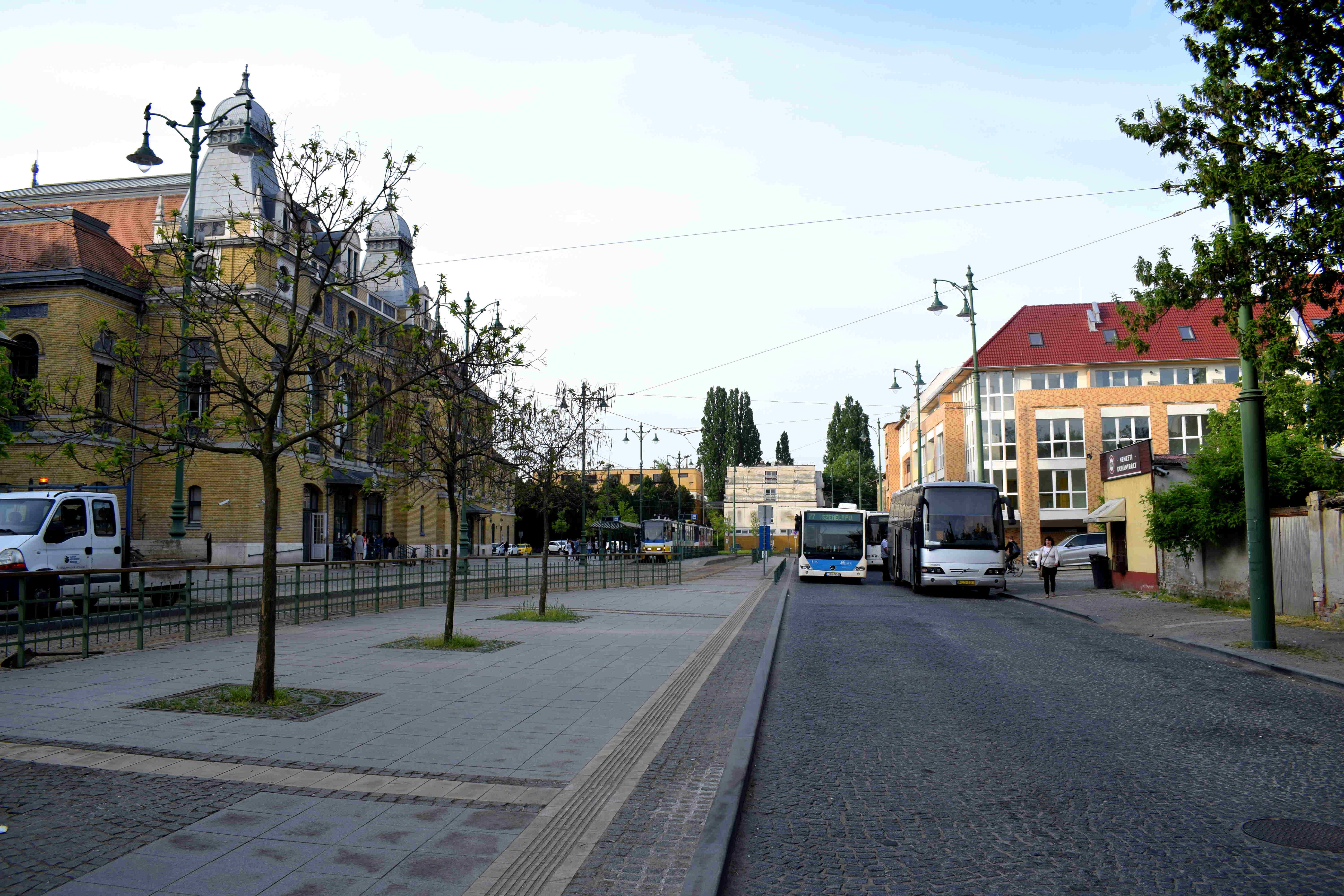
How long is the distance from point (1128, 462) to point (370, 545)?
36845 millimetres

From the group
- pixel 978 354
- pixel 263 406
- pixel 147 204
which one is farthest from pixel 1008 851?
pixel 978 354

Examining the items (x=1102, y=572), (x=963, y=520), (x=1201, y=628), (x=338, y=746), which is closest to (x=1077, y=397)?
(x=1102, y=572)

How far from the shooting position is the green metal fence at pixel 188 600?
10.2 metres

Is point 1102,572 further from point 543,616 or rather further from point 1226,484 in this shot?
point 543,616

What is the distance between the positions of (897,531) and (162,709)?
1089 inches

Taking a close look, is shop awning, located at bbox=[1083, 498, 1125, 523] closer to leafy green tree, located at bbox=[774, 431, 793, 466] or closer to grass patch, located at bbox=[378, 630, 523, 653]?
grass patch, located at bbox=[378, 630, 523, 653]

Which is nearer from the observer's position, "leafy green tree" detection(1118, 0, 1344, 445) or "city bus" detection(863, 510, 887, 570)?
"leafy green tree" detection(1118, 0, 1344, 445)

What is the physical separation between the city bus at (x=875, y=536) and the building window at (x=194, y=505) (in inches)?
A: 1126

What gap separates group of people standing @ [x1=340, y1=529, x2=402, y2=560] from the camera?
4184 cm

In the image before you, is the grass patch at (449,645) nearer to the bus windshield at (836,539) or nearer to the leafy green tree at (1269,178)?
the leafy green tree at (1269,178)

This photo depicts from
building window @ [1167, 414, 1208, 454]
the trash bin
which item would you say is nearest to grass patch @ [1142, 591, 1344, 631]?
the trash bin

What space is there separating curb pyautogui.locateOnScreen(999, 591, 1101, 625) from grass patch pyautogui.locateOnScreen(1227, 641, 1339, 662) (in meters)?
4.44

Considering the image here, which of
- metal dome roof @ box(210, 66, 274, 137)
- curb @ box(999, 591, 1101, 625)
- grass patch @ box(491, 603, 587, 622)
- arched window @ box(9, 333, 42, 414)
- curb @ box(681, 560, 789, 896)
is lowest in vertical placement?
curb @ box(999, 591, 1101, 625)

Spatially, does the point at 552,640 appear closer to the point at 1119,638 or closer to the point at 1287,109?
the point at 1119,638
